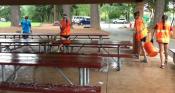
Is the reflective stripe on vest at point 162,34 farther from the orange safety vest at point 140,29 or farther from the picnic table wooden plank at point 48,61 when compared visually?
the picnic table wooden plank at point 48,61

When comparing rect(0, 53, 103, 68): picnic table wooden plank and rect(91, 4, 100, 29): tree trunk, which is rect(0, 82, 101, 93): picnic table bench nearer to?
rect(0, 53, 103, 68): picnic table wooden plank

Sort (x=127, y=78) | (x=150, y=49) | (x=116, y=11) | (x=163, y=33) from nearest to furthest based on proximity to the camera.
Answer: (x=127, y=78)
(x=163, y=33)
(x=150, y=49)
(x=116, y=11)

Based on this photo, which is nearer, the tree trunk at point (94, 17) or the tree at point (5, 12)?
the tree trunk at point (94, 17)

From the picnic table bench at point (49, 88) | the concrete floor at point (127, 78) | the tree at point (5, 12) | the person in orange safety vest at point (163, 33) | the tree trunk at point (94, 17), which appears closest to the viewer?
the picnic table bench at point (49, 88)

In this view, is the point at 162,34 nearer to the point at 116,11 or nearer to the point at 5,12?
the point at 5,12

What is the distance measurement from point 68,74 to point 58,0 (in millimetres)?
5226

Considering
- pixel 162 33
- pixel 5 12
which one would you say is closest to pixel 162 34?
Answer: pixel 162 33

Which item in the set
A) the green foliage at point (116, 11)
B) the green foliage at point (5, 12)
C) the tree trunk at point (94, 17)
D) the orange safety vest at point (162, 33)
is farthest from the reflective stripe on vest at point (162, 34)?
the green foliage at point (5, 12)

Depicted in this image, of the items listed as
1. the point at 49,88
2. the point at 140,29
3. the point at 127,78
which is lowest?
the point at 127,78

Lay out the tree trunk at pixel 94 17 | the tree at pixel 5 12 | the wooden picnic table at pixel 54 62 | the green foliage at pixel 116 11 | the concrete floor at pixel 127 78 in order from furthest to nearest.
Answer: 1. the tree at pixel 5 12
2. the green foliage at pixel 116 11
3. the tree trunk at pixel 94 17
4. the concrete floor at pixel 127 78
5. the wooden picnic table at pixel 54 62

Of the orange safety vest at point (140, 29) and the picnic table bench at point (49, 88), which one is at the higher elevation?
the orange safety vest at point (140, 29)

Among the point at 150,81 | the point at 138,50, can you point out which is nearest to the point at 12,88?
the point at 150,81

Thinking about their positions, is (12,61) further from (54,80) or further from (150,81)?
(150,81)

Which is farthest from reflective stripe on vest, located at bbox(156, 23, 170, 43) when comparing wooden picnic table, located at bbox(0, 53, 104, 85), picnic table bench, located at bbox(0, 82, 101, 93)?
picnic table bench, located at bbox(0, 82, 101, 93)
